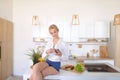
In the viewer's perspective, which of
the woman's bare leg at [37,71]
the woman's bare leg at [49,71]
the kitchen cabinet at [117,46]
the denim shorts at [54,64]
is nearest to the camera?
the woman's bare leg at [37,71]

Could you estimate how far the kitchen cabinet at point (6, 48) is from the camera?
4.06 metres

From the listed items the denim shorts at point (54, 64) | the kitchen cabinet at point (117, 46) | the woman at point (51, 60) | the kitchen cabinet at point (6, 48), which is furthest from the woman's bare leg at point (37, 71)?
the kitchen cabinet at point (117, 46)

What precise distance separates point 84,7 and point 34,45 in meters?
1.97

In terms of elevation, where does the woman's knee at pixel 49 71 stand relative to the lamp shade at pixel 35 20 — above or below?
below

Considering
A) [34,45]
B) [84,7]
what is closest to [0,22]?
→ [34,45]

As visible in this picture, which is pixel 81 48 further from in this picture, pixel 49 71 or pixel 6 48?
pixel 49 71

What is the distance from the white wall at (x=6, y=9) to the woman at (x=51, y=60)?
8.95 ft

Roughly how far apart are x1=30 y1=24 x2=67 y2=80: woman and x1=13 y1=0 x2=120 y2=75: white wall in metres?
2.49

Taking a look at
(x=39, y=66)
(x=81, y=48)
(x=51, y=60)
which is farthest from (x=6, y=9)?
(x=39, y=66)

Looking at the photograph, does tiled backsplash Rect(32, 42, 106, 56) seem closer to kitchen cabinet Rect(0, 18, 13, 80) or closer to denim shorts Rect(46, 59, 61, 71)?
kitchen cabinet Rect(0, 18, 13, 80)

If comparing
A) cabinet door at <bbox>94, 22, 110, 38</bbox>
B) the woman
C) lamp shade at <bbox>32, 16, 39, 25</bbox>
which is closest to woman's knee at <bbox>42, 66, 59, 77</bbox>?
the woman

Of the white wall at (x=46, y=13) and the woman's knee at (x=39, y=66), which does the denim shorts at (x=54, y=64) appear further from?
the white wall at (x=46, y=13)

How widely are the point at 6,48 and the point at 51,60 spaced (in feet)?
8.64

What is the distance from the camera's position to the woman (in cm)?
189
